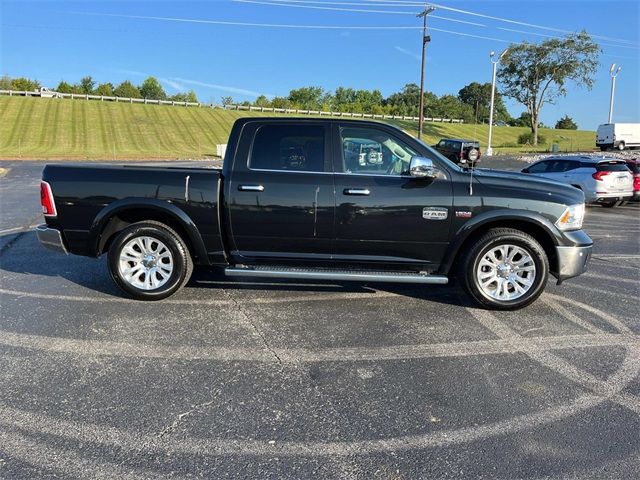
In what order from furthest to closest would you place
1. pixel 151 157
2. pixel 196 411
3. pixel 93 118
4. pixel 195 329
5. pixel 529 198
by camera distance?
pixel 93 118
pixel 151 157
pixel 529 198
pixel 195 329
pixel 196 411

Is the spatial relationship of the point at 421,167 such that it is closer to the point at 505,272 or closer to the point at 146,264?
the point at 505,272

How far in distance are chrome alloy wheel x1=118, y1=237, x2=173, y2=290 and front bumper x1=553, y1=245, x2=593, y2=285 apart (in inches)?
156

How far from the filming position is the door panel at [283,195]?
16.6 ft

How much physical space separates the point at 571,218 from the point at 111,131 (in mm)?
58662

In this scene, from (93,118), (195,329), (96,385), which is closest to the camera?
(96,385)

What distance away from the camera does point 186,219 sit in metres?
5.15

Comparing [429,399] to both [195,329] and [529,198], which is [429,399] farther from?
[529,198]

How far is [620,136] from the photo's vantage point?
1850 inches

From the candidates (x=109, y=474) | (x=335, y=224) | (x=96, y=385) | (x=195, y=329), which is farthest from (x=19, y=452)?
(x=335, y=224)

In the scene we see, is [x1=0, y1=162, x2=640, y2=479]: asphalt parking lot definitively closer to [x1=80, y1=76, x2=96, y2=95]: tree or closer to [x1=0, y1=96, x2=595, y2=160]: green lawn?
[x1=0, y1=96, x2=595, y2=160]: green lawn

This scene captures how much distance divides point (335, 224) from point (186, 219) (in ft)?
4.98

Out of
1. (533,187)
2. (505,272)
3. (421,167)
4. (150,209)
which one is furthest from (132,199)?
(533,187)

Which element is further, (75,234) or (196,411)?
(75,234)

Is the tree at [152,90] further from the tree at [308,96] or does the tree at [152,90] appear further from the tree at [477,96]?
the tree at [477,96]
